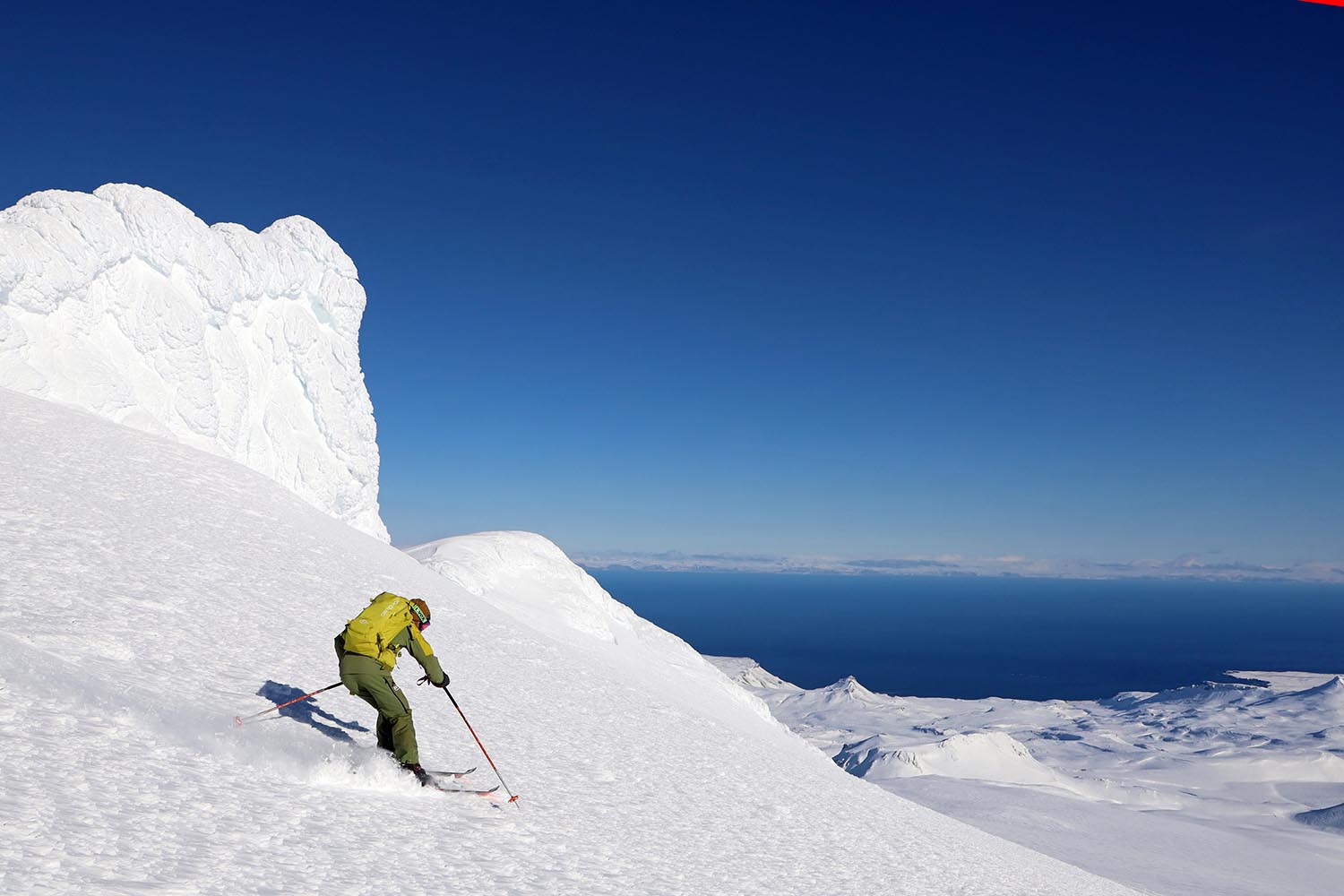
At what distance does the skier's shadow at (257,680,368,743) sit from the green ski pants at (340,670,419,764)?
610 millimetres

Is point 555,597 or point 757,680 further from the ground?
point 555,597

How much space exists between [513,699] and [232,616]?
14.4ft

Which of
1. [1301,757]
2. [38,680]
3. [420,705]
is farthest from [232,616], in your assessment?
[1301,757]

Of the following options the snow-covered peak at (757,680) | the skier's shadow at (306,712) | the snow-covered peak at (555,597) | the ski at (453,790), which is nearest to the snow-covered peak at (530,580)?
the snow-covered peak at (555,597)

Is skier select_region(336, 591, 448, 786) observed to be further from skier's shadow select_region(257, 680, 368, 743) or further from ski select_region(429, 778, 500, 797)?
skier's shadow select_region(257, 680, 368, 743)

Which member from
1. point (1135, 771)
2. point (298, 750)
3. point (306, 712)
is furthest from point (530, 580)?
point (1135, 771)

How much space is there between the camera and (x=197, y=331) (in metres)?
44.2

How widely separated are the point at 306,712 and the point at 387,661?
61.5 inches

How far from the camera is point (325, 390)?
167 ft

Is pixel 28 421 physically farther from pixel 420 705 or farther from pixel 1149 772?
pixel 1149 772

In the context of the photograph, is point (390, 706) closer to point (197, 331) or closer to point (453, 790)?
point (453, 790)

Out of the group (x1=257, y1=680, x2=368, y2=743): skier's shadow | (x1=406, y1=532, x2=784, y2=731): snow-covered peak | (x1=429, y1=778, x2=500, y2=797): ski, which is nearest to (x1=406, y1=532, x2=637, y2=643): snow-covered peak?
(x1=406, y1=532, x2=784, y2=731): snow-covered peak

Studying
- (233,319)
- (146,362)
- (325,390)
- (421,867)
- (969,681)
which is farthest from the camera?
(969,681)

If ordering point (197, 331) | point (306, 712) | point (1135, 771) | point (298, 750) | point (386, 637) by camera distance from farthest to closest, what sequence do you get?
point (1135, 771) → point (197, 331) → point (306, 712) → point (386, 637) → point (298, 750)
